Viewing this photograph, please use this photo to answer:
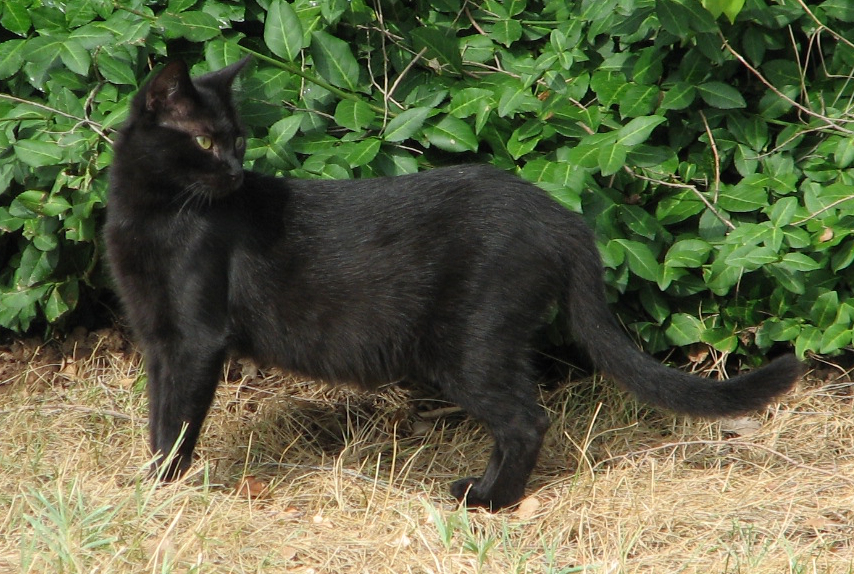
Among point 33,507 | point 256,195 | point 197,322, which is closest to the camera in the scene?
point 33,507

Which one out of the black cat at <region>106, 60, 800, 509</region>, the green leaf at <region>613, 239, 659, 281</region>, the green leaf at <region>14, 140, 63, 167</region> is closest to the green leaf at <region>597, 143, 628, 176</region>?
the black cat at <region>106, 60, 800, 509</region>

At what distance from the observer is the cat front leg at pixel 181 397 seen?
10.6 feet

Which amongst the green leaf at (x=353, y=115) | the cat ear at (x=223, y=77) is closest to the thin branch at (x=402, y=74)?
the green leaf at (x=353, y=115)

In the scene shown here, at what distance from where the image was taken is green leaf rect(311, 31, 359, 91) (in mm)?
3670

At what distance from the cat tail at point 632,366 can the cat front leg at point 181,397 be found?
122cm

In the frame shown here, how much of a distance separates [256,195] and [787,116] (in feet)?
7.04

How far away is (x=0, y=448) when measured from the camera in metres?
3.66

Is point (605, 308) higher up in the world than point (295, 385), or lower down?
higher up

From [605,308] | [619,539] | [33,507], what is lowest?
[33,507]

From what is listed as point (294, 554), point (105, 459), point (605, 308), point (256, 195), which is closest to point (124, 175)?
point (256, 195)

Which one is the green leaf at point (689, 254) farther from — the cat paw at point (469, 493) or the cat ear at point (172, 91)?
the cat ear at point (172, 91)

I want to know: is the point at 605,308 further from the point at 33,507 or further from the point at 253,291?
the point at 33,507

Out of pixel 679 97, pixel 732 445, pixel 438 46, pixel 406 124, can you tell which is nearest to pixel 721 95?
pixel 679 97

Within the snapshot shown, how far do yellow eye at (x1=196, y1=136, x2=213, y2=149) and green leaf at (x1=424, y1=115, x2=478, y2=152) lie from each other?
861mm
